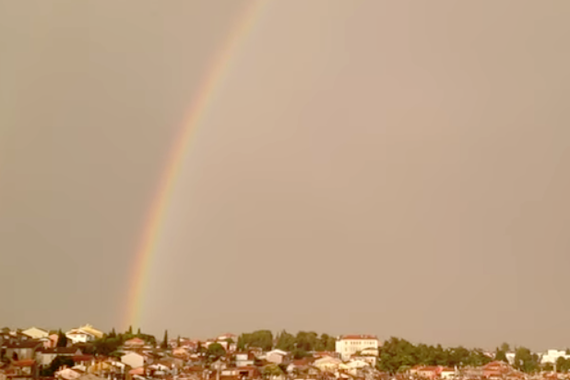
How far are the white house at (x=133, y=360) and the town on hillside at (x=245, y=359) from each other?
1.5 inches

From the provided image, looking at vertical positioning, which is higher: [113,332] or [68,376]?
[113,332]

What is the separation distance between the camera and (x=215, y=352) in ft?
142

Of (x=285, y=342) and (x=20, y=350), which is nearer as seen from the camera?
(x=20, y=350)

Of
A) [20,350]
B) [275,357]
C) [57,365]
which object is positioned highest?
[275,357]

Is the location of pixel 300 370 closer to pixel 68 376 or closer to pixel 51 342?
pixel 51 342

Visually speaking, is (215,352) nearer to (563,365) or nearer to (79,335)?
(79,335)

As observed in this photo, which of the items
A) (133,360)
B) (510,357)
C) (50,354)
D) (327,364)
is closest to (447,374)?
(327,364)

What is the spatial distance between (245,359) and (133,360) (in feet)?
24.5

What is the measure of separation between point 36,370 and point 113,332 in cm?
1669

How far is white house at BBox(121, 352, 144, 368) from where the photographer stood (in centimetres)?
3198

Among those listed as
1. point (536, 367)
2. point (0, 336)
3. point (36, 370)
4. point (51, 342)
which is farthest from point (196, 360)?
point (536, 367)

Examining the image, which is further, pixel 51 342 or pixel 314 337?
pixel 314 337

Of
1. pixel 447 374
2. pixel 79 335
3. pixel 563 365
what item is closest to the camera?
pixel 447 374

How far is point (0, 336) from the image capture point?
31016mm
